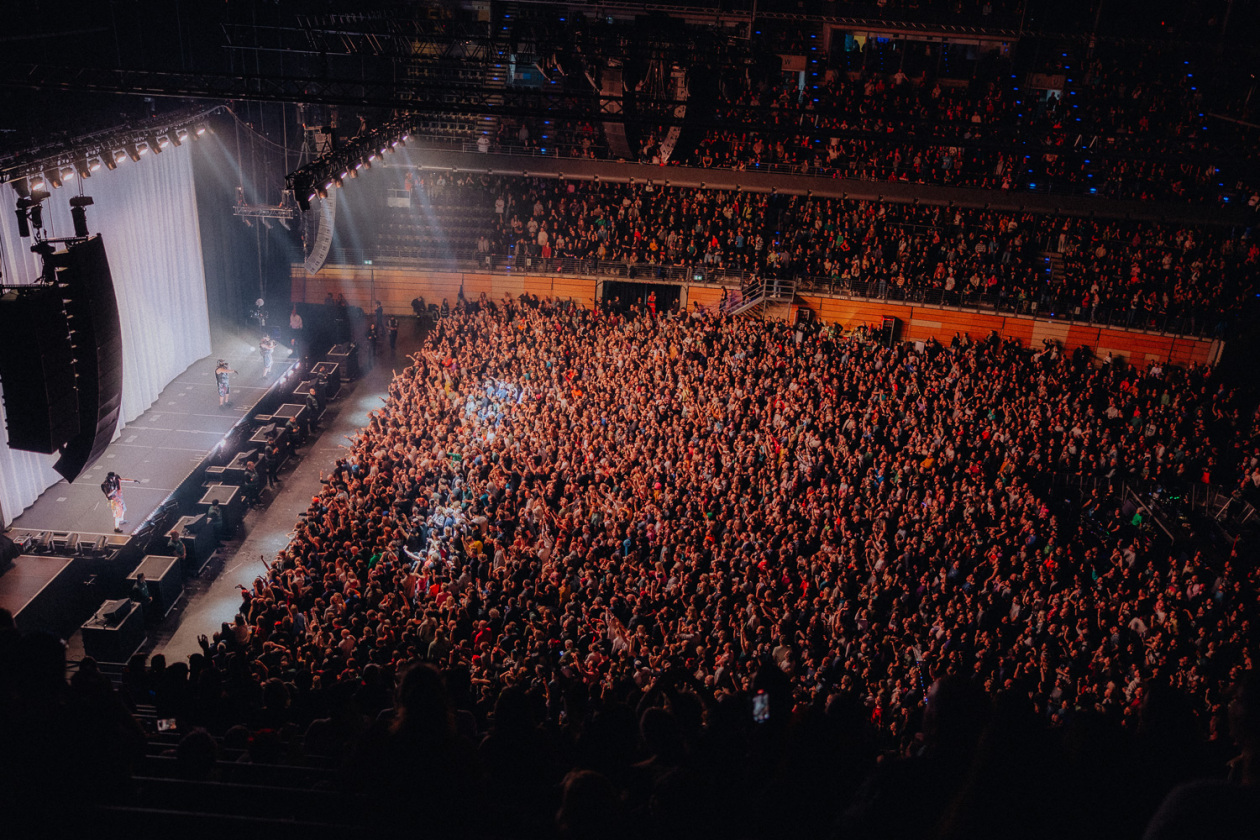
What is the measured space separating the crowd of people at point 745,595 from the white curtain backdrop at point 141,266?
509 cm

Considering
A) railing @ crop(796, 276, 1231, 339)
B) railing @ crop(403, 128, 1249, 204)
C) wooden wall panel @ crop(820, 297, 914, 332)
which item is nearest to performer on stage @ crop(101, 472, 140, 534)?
railing @ crop(403, 128, 1249, 204)

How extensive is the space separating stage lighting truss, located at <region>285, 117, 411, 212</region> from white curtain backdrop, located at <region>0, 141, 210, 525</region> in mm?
3206

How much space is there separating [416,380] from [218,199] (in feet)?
26.4

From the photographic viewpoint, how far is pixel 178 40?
16609 mm

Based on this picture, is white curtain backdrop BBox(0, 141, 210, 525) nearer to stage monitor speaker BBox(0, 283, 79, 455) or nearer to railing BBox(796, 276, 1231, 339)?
stage monitor speaker BBox(0, 283, 79, 455)

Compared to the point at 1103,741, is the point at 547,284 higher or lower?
lower

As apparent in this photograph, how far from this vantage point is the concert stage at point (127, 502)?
11.2 metres

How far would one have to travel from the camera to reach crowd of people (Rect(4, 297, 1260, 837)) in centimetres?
235

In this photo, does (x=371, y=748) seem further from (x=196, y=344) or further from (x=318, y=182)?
(x=196, y=344)

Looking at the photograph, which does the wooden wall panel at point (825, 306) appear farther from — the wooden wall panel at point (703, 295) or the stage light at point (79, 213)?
the stage light at point (79, 213)


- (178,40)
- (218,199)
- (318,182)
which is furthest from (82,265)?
(218,199)

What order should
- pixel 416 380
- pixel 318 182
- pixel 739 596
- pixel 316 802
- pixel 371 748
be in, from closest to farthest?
pixel 316 802, pixel 371 748, pixel 739 596, pixel 318 182, pixel 416 380

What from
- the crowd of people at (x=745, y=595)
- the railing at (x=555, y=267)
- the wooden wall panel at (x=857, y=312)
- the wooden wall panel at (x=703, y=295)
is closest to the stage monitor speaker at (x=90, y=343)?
the crowd of people at (x=745, y=595)

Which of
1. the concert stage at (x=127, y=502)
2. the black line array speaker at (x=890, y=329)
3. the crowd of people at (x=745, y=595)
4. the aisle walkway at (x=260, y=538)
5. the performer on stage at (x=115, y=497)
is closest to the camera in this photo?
the crowd of people at (x=745, y=595)
